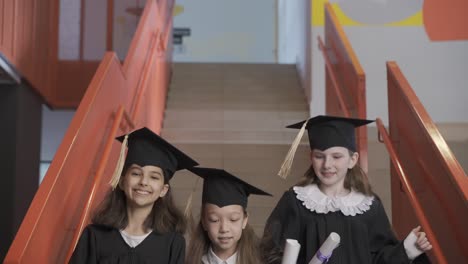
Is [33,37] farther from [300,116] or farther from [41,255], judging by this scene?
[41,255]

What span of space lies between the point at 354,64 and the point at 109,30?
11.8 ft

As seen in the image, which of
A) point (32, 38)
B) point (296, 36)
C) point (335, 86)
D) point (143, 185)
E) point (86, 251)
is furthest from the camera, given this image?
point (296, 36)

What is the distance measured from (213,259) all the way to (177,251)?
17cm

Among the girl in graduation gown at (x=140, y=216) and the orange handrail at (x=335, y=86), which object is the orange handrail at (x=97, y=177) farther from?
the orange handrail at (x=335, y=86)

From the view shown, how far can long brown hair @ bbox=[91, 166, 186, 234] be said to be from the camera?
2961 millimetres

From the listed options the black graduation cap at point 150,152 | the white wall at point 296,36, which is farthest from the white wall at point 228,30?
the black graduation cap at point 150,152

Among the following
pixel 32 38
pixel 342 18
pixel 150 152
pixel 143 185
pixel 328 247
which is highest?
pixel 342 18

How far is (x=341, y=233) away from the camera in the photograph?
317cm

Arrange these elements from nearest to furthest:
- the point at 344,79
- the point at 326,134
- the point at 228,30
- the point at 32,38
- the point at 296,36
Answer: the point at 326,134, the point at 344,79, the point at 32,38, the point at 296,36, the point at 228,30

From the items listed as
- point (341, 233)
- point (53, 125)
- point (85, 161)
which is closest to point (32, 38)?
point (53, 125)

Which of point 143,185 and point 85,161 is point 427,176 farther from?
point 85,161

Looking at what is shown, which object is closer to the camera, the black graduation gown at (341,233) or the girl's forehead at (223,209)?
the girl's forehead at (223,209)

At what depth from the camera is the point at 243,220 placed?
120 inches

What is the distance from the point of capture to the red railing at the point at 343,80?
508 centimetres
